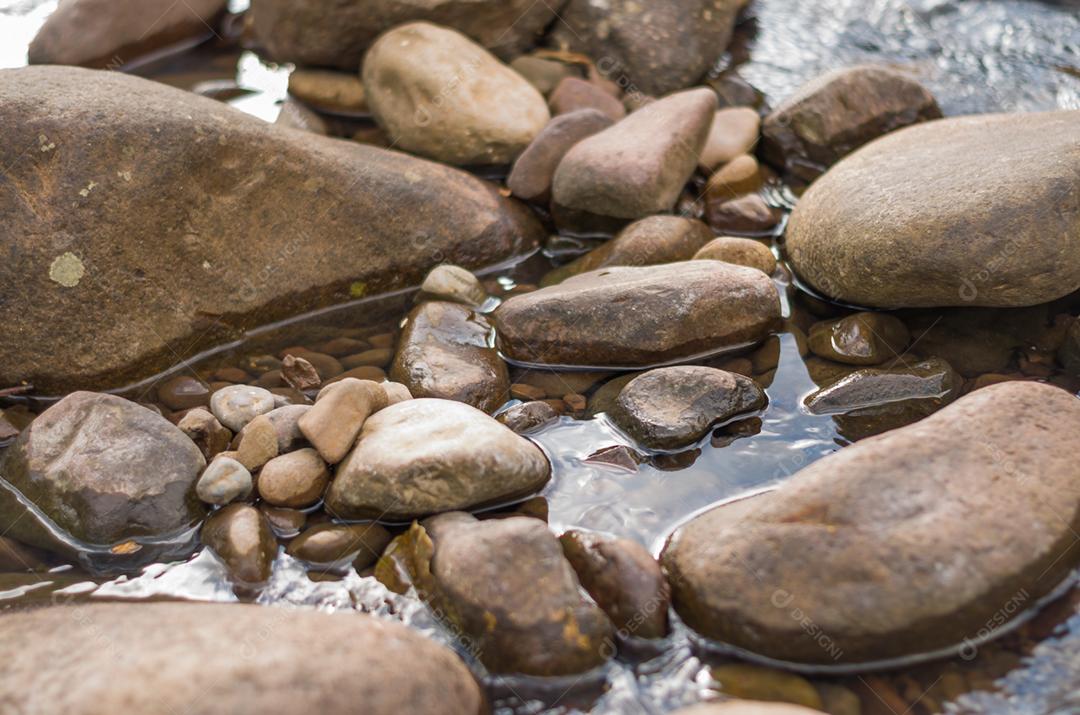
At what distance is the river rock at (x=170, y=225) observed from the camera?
354 cm

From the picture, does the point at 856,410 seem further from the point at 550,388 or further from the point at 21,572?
the point at 21,572

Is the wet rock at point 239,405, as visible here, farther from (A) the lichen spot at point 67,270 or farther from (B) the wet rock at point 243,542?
(A) the lichen spot at point 67,270

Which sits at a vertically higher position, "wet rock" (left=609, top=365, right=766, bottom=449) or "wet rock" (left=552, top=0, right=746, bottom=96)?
"wet rock" (left=552, top=0, right=746, bottom=96)

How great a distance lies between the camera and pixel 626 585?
2.68 meters

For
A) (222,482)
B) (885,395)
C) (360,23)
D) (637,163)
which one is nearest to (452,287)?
(637,163)

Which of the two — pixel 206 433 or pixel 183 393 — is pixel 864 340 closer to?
pixel 206 433

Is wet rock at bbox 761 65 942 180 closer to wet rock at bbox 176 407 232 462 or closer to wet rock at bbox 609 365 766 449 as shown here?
wet rock at bbox 609 365 766 449

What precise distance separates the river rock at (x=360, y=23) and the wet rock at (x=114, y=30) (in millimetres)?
666

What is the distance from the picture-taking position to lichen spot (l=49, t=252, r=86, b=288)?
139 inches

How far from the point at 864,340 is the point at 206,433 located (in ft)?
8.16

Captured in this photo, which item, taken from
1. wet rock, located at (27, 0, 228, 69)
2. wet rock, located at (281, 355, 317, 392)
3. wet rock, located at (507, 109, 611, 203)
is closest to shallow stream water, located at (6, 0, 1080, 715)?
wet rock, located at (27, 0, 228, 69)

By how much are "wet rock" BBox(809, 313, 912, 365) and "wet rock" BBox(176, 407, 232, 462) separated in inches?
90.3

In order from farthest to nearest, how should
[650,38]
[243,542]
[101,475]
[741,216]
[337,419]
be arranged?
[650,38]
[741,216]
[337,419]
[101,475]
[243,542]

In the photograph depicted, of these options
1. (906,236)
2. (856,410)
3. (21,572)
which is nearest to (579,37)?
(906,236)
